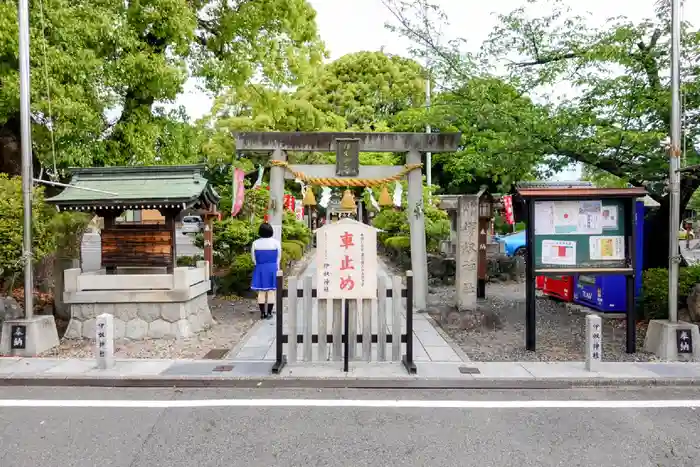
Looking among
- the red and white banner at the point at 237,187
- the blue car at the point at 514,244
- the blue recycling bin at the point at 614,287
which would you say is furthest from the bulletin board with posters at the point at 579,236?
the blue car at the point at 514,244

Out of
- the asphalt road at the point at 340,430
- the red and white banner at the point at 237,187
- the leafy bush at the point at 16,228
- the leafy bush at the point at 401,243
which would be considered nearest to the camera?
the asphalt road at the point at 340,430

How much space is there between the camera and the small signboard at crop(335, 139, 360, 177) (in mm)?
10492

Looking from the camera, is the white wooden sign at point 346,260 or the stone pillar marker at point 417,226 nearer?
the white wooden sign at point 346,260

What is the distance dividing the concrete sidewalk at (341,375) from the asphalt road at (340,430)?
212 millimetres

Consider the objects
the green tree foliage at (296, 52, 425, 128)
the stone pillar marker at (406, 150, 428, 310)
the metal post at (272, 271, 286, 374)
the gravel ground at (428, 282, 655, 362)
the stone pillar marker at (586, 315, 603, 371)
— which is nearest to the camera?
the metal post at (272, 271, 286, 374)

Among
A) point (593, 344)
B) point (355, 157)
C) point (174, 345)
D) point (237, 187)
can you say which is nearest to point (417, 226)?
point (355, 157)

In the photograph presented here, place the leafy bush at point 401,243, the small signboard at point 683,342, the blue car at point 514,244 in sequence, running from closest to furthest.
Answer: the small signboard at point 683,342 < the leafy bush at point 401,243 < the blue car at point 514,244

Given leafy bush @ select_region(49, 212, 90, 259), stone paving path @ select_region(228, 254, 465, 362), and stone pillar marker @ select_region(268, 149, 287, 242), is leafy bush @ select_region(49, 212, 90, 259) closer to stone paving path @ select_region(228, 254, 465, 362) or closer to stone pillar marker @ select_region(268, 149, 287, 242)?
stone pillar marker @ select_region(268, 149, 287, 242)

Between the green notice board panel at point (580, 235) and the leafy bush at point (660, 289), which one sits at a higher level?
the green notice board panel at point (580, 235)

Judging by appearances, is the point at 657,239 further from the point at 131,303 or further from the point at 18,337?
the point at 18,337

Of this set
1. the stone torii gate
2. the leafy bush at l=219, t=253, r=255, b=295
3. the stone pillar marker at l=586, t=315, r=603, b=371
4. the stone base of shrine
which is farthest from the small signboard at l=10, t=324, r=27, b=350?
the stone pillar marker at l=586, t=315, r=603, b=371

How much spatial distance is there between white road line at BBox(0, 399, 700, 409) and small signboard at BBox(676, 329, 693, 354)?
1.63 m

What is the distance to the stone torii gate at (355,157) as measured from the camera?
416 inches

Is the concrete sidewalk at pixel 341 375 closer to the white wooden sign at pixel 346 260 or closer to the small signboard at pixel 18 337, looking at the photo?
the small signboard at pixel 18 337
